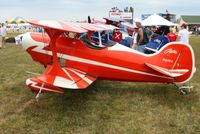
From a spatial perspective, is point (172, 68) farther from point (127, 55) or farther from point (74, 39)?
point (74, 39)

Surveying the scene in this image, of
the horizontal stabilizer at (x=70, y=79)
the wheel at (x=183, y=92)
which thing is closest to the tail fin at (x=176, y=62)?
the wheel at (x=183, y=92)

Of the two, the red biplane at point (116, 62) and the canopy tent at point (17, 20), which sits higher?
the red biplane at point (116, 62)

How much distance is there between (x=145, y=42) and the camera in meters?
10.4

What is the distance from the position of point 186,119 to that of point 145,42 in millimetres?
5153

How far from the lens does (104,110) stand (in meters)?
6.09

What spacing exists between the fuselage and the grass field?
548 mm

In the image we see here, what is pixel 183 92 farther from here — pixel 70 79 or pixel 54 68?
pixel 54 68

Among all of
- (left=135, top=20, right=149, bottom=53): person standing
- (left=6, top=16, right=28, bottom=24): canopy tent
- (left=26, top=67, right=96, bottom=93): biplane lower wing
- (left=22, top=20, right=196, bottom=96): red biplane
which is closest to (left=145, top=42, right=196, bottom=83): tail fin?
(left=22, top=20, right=196, bottom=96): red biplane

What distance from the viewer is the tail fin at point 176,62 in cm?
650

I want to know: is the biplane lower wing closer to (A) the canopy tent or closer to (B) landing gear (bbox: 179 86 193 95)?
(B) landing gear (bbox: 179 86 193 95)

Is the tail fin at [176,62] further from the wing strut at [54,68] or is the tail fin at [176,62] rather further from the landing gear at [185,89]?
the wing strut at [54,68]

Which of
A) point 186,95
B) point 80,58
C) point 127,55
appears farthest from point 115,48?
point 186,95

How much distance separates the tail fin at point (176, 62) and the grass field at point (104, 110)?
650 millimetres

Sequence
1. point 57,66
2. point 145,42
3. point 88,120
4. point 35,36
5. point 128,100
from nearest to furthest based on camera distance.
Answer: point 88,120, point 57,66, point 128,100, point 35,36, point 145,42
